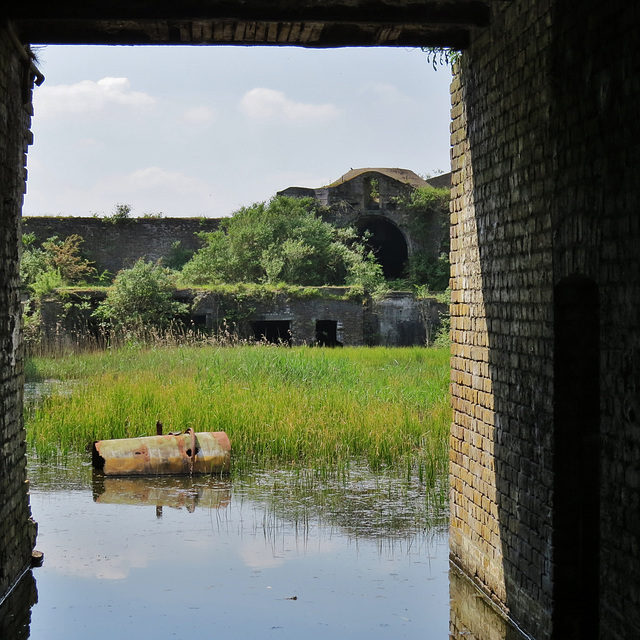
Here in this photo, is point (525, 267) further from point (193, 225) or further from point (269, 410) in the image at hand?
point (193, 225)

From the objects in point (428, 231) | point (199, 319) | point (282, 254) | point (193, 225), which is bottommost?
point (199, 319)

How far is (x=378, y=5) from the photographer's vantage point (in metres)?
5.19

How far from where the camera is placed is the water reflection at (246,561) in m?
4.97

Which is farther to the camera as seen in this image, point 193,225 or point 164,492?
point 193,225

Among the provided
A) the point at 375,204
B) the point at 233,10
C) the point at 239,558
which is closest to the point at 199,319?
the point at 375,204

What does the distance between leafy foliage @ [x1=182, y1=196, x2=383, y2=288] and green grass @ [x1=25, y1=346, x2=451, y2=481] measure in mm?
13129

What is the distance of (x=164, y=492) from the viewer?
8.24m

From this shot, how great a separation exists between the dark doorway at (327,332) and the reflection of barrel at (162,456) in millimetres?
15762

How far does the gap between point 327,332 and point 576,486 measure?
2102 cm

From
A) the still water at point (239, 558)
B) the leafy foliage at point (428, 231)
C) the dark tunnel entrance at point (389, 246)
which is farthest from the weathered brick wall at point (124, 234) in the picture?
the still water at point (239, 558)

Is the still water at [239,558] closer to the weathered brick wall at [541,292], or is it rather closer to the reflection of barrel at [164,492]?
the reflection of barrel at [164,492]

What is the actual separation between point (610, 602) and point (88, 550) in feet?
13.1

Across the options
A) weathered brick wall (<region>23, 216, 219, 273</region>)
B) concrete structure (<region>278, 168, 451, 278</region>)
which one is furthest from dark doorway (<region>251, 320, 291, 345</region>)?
weathered brick wall (<region>23, 216, 219, 273</region>)

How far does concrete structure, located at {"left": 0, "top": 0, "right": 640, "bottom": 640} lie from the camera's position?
383 cm
